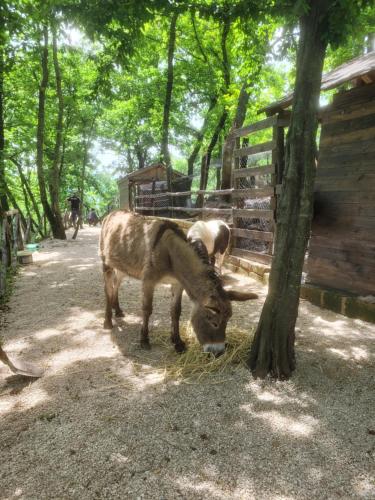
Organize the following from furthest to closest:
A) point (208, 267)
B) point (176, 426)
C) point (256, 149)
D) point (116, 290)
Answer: point (256, 149) < point (116, 290) < point (208, 267) < point (176, 426)

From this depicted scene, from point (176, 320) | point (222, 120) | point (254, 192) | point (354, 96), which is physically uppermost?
point (222, 120)

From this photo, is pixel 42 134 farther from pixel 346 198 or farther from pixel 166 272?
pixel 346 198

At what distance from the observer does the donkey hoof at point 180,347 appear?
4.05 metres

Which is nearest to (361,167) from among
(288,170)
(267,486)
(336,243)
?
(336,243)

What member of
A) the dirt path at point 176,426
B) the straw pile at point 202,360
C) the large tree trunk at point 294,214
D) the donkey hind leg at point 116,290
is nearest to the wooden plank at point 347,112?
the large tree trunk at point 294,214

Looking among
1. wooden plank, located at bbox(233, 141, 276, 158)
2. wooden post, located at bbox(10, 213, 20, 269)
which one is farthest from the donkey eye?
wooden post, located at bbox(10, 213, 20, 269)

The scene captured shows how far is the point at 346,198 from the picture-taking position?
555cm

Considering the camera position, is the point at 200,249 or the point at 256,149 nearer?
the point at 200,249

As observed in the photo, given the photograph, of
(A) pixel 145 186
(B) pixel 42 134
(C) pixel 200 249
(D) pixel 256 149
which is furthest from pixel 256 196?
(A) pixel 145 186

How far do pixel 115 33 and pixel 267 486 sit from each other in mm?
4487

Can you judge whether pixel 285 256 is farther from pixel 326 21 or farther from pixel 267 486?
pixel 326 21

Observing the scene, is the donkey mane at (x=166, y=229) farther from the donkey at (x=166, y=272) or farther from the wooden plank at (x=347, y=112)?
the wooden plank at (x=347, y=112)

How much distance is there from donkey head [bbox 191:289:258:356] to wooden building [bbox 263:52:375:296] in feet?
10.6

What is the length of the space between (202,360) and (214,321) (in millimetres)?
784
